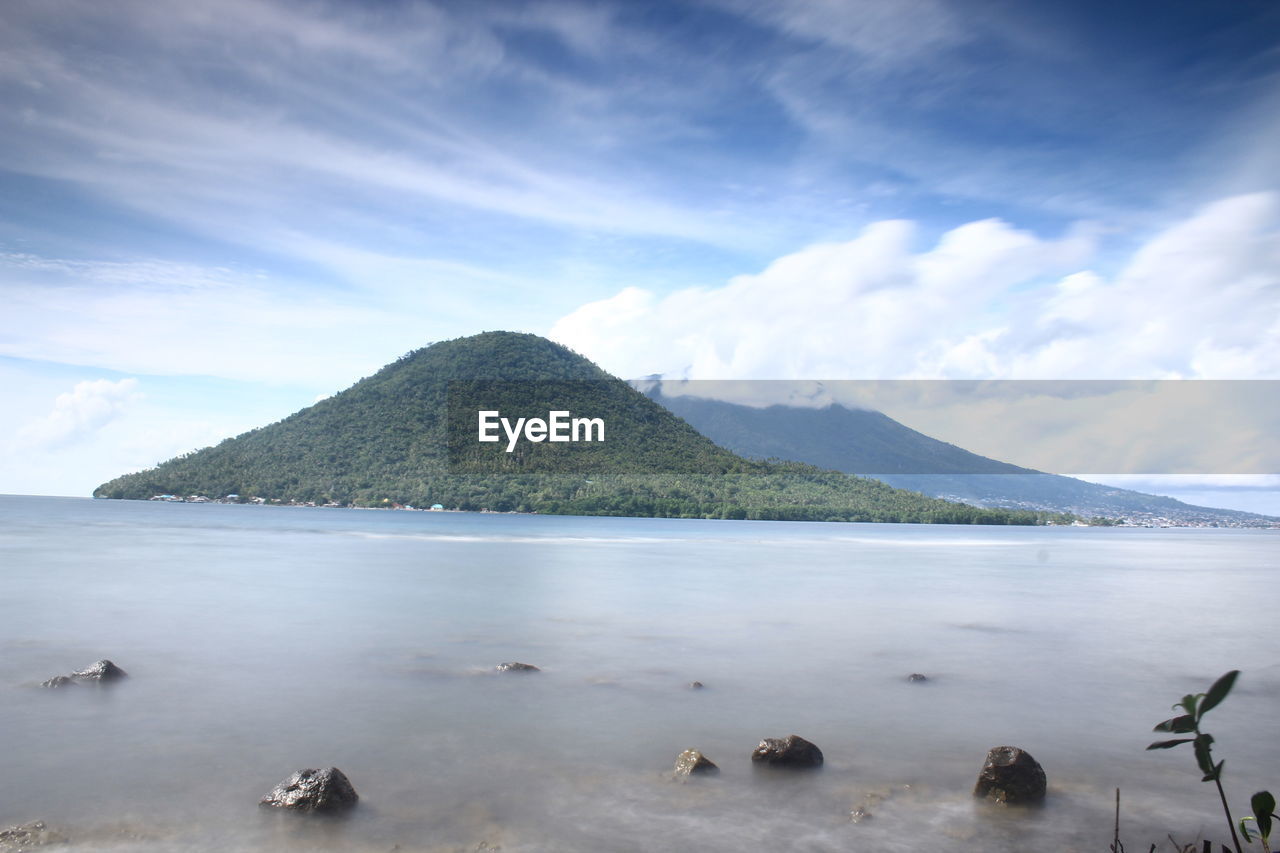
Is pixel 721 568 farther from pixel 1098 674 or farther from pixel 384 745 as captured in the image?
pixel 384 745

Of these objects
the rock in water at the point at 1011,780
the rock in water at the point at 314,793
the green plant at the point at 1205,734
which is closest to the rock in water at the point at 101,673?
the rock in water at the point at 314,793

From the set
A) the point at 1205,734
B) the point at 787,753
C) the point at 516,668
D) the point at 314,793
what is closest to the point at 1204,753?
the point at 1205,734

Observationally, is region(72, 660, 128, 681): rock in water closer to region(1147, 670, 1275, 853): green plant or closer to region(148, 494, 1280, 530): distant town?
region(1147, 670, 1275, 853): green plant

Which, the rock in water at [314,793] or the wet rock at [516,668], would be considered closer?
the rock in water at [314,793]

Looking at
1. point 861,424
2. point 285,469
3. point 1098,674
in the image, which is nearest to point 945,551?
point 1098,674

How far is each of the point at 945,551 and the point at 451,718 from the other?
140 ft

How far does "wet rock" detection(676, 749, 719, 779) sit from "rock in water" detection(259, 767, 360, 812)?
2.75m

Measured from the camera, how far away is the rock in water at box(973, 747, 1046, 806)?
23.1ft

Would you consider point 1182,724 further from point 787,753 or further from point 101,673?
point 101,673

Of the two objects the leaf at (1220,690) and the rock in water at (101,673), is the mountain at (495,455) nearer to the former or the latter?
the rock in water at (101,673)

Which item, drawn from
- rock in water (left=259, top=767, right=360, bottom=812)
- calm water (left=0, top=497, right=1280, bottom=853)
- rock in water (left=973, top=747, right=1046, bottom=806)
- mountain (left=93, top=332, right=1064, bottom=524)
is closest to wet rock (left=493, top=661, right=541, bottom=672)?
calm water (left=0, top=497, right=1280, bottom=853)

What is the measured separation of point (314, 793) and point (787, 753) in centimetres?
407

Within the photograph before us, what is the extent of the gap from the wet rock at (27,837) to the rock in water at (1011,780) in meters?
7.11

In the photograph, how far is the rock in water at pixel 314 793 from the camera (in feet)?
21.0
